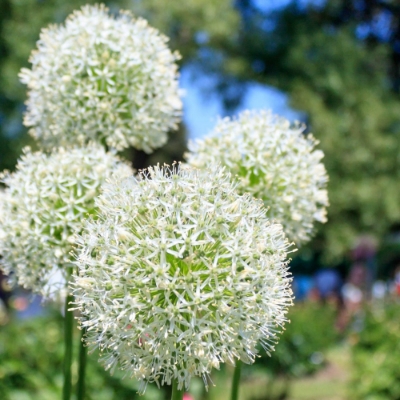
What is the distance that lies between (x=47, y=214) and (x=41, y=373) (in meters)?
3.65

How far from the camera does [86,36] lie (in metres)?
2.60

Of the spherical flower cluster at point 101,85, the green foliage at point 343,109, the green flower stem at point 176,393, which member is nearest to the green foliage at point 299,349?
the green foliage at point 343,109

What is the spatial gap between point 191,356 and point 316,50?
18099mm

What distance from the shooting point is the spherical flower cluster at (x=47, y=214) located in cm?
215

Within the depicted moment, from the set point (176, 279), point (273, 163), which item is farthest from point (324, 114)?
point (176, 279)

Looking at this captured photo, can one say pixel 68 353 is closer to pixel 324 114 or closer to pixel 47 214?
pixel 47 214

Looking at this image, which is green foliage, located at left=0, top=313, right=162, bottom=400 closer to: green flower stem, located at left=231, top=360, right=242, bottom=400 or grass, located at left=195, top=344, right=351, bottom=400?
green flower stem, located at left=231, top=360, right=242, bottom=400

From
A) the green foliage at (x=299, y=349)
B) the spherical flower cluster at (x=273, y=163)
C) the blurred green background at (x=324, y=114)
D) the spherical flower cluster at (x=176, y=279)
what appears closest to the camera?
the spherical flower cluster at (x=176, y=279)

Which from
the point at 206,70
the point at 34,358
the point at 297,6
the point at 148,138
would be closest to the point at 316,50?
the point at 297,6

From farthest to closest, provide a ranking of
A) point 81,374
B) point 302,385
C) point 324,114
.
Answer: point 324,114
point 302,385
point 81,374

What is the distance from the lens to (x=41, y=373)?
17.6 feet

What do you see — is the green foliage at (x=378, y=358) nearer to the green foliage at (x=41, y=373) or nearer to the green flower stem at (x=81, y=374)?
the green foliage at (x=41, y=373)

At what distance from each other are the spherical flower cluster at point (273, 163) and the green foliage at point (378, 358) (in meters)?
7.27

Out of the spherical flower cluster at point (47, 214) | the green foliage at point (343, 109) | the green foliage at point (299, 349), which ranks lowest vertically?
the spherical flower cluster at point (47, 214)
